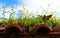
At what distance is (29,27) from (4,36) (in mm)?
832

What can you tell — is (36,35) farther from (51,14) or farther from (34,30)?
(51,14)

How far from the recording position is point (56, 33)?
246 inches

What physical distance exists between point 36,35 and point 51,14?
137 cm

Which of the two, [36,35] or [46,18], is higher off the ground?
[46,18]

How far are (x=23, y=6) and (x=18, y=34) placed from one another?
166cm

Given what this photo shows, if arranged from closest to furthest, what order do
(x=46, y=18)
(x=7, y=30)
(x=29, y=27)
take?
(x=7, y=30) → (x=29, y=27) → (x=46, y=18)

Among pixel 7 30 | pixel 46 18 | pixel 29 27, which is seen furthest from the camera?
pixel 46 18

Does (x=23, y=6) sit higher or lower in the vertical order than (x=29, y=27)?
higher

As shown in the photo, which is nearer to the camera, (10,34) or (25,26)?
(10,34)

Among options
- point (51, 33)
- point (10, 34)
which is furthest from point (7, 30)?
point (51, 33)

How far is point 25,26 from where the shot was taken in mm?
6836

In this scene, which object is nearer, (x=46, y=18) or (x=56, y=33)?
(x=56, y=33)

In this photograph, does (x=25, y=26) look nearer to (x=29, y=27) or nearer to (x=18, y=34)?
(x=29, y=27)

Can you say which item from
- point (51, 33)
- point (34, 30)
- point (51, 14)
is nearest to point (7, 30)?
point (34, 30)
